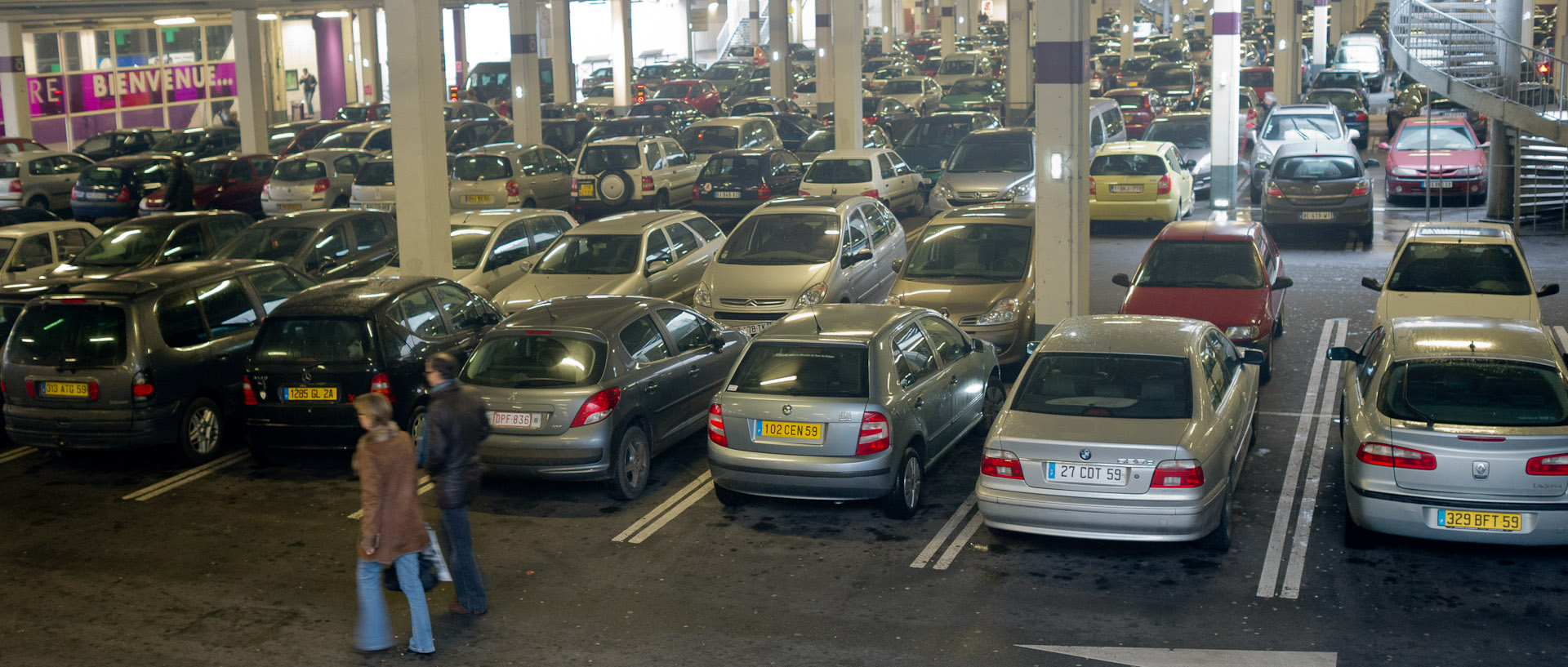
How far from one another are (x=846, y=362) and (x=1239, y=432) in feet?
8.58

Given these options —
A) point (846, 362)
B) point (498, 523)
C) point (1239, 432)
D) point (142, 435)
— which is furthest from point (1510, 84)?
point (142, 435)

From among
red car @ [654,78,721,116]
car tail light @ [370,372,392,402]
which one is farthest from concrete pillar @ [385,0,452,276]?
red car @ [654,78,721,116]

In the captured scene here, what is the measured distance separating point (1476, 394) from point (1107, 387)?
82.0 inches

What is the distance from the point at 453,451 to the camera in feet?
24.4

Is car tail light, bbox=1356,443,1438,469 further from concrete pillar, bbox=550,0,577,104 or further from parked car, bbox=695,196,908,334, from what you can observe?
concrete pillar, bbox=550,0,577,104

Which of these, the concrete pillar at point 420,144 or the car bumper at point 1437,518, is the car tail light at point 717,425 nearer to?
the car bumper at point 1437,518

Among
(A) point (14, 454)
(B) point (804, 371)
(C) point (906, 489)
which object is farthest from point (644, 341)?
(A) point (14, 454)

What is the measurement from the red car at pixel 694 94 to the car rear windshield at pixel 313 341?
34.0m

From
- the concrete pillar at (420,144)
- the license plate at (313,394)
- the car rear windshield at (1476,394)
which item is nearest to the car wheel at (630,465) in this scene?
the license plate at (313,394)

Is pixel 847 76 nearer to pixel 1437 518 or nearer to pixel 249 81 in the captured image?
pixel 249 81

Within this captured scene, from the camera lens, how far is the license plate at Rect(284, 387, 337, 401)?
10406 mm

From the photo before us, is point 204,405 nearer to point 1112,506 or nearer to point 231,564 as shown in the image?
point 231,564

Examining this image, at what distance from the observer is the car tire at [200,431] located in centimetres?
1098

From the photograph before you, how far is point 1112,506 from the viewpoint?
7875mm
